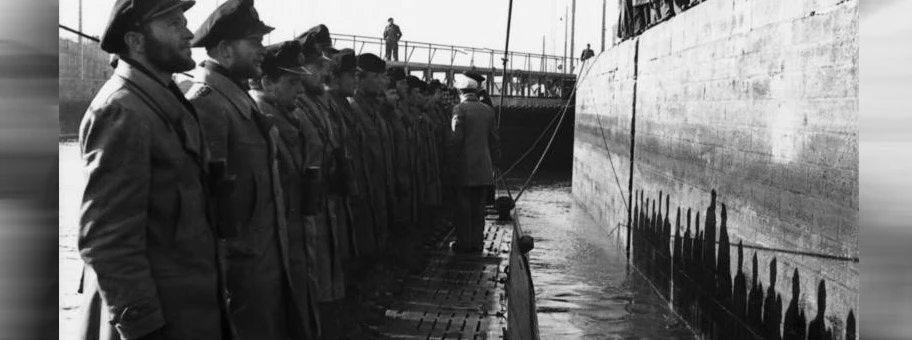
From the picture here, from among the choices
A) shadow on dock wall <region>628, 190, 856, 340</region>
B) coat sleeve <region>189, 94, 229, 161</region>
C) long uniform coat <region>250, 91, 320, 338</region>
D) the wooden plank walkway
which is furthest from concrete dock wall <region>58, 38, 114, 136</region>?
coat sleeve <region>189, 94, 229, 161</region>

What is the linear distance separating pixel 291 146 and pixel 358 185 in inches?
93.6

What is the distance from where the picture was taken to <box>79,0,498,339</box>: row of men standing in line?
316 cm

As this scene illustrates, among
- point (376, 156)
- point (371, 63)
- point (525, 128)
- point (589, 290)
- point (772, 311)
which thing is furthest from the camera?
point (525, 128)

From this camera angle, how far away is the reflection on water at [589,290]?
12.2 metres

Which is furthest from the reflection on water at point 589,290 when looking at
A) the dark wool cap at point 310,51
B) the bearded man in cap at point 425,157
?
the dark wool cap at point 310,51

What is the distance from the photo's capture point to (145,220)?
10.6 feet

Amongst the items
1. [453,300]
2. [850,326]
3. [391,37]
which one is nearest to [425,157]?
[453,300]

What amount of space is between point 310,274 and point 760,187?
15.8 ft

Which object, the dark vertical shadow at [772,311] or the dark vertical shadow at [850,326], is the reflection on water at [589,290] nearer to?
the dark vertical shadow at [772,311]

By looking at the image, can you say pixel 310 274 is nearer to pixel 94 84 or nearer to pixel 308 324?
pixel 308 324

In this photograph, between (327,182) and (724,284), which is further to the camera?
(724,284)

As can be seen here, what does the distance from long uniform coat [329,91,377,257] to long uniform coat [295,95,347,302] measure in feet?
3.76

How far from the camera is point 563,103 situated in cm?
3725

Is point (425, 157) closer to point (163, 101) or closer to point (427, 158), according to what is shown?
point (427, 158)
